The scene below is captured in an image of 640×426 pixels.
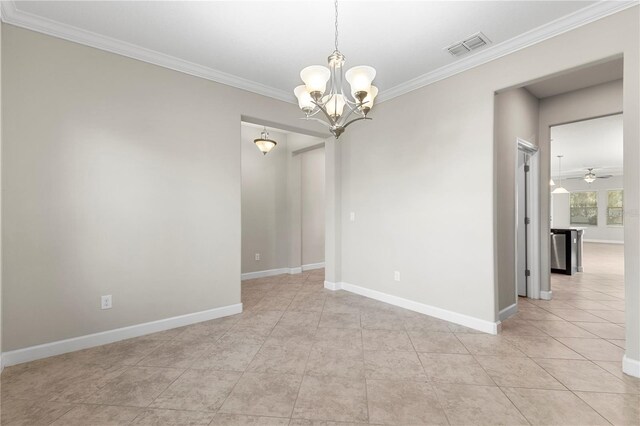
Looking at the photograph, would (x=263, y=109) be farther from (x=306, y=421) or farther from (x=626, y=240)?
(x=626, y=240)

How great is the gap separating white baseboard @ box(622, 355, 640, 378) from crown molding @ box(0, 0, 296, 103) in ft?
14.3

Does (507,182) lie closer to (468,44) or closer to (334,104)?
(468,44)

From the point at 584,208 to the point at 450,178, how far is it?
13820 millimetres

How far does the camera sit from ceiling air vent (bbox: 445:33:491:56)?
2.72 m

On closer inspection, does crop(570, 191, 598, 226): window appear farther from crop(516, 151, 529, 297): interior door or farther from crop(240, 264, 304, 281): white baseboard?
crop(240, 264, 304, 281): white baseboard

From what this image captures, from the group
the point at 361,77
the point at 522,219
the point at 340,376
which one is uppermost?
the point at 361,77

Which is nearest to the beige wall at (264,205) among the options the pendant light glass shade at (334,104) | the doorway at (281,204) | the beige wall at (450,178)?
the doorway at (281,204)

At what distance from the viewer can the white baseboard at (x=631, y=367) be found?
2.17m

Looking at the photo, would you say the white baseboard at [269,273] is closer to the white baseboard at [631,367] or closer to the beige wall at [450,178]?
the beige wall at [450,178]

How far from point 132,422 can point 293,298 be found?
2.65 meters

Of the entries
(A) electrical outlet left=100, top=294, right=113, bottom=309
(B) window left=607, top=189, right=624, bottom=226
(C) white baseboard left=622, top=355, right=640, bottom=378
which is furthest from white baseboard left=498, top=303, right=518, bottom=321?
(B) window left=607, top=189, right=624, bottom=226

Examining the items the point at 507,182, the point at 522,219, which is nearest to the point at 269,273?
the point at 507,182

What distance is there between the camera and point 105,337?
277 centimetres

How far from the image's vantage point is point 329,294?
4.48 meters
